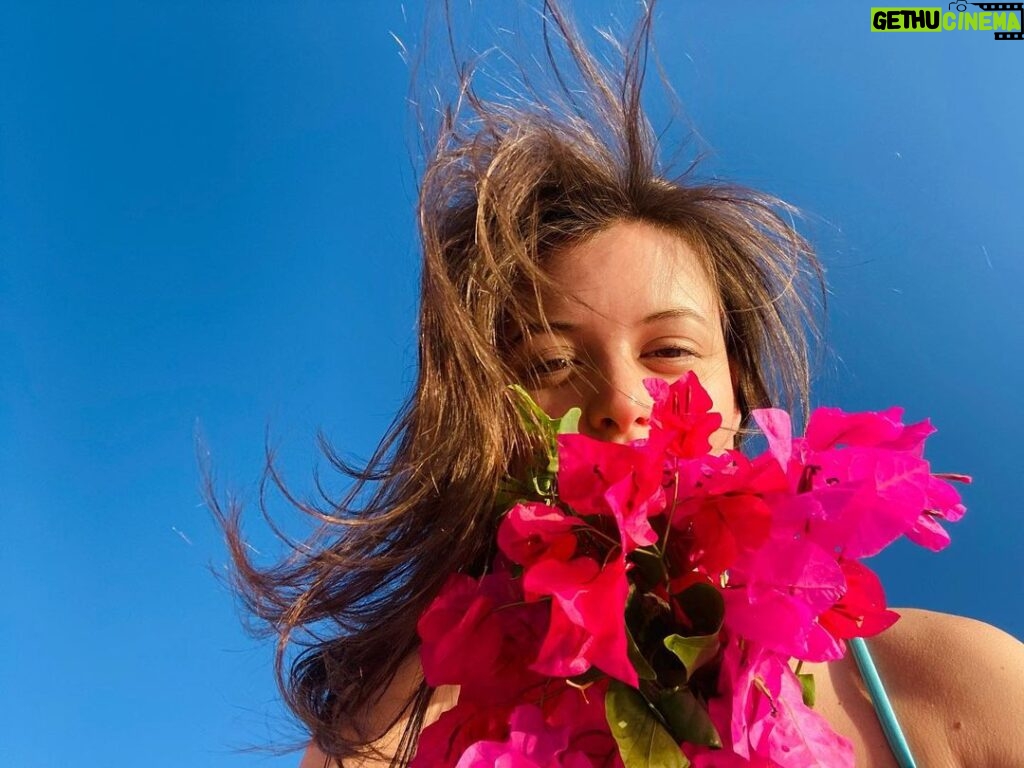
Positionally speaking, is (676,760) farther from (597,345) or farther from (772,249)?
(772,249)

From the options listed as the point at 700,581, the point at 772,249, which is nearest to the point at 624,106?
the point at 772,249

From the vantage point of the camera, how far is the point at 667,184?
1979 millimetres

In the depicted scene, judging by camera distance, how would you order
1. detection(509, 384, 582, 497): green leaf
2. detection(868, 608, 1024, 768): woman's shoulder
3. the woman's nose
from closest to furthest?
1. detection(509, 384, 582, 497): green leaf
2. detection(868, 608, 1024, 768): woman's shoulder
3. the woman's nose

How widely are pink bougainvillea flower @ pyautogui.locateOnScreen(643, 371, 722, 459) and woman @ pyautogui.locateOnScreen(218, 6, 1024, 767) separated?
14.5 inches

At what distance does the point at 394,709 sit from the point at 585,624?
1006 mm

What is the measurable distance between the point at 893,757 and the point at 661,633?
0.59 metres

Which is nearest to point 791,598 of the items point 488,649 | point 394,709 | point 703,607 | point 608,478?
point 703,607

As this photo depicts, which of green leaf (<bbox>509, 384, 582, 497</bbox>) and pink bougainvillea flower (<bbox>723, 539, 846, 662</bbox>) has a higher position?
green leaf (<bbox>509, 384, 582, 497</bbox>)

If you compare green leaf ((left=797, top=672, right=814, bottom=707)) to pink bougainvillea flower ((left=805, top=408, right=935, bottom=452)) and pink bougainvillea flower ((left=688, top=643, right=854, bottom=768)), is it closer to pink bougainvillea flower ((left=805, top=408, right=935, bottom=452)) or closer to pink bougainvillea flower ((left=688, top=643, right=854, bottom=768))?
pink bougainvillea flower ((left=688, top=643, right=854, bottom=768))

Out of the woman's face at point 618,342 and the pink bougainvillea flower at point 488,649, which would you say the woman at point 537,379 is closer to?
the woman's face at point 618,342

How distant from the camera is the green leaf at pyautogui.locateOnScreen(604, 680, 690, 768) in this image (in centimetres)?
75

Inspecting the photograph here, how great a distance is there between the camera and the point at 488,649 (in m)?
0.88

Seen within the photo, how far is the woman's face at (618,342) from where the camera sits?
1.32 meters

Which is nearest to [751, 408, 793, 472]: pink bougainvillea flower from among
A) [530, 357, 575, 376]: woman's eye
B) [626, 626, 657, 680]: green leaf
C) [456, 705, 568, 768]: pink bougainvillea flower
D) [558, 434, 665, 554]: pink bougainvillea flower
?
[558, 434, 665, 554]: pink bougainvillea flower
